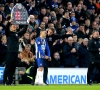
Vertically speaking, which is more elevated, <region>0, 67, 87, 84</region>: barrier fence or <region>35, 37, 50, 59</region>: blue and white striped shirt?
<region>35, 37, 50, 59</region>: blue and white striped shirt

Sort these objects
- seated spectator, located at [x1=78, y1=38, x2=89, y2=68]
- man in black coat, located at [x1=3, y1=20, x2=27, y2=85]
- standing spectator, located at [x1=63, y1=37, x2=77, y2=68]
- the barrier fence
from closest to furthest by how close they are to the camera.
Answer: man in black coat, located at [x1=3, y1=20, x2=27, y2=85]
the barrier fence
standing spectator, located at [x1=63, y1=37, x2=77, y2=68]
seated spectator, located at [x1=78, y1=38, x2=89, y2=68]

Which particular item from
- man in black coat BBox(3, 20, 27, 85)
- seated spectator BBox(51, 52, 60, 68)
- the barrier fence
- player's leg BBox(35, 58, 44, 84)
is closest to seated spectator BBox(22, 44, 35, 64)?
the barrier fence

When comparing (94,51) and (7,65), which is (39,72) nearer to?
(7,65)

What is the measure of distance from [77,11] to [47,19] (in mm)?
3614

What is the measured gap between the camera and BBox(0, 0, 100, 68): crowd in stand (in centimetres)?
2181

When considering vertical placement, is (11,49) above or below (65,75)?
above

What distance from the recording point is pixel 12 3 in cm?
2417

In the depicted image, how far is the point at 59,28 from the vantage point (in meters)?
23.9

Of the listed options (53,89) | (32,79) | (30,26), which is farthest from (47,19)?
(53,89)

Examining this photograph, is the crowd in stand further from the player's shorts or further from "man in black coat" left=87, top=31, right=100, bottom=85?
the player's shorts

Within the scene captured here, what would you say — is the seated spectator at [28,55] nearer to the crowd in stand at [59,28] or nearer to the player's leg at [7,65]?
the crowd in stand at [59,28]

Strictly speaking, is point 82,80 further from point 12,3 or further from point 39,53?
point 12,3

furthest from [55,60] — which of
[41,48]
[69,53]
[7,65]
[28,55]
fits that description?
[7,65]

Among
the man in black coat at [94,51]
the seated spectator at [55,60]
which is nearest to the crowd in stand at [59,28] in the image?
the seated spectator at [55,60]
